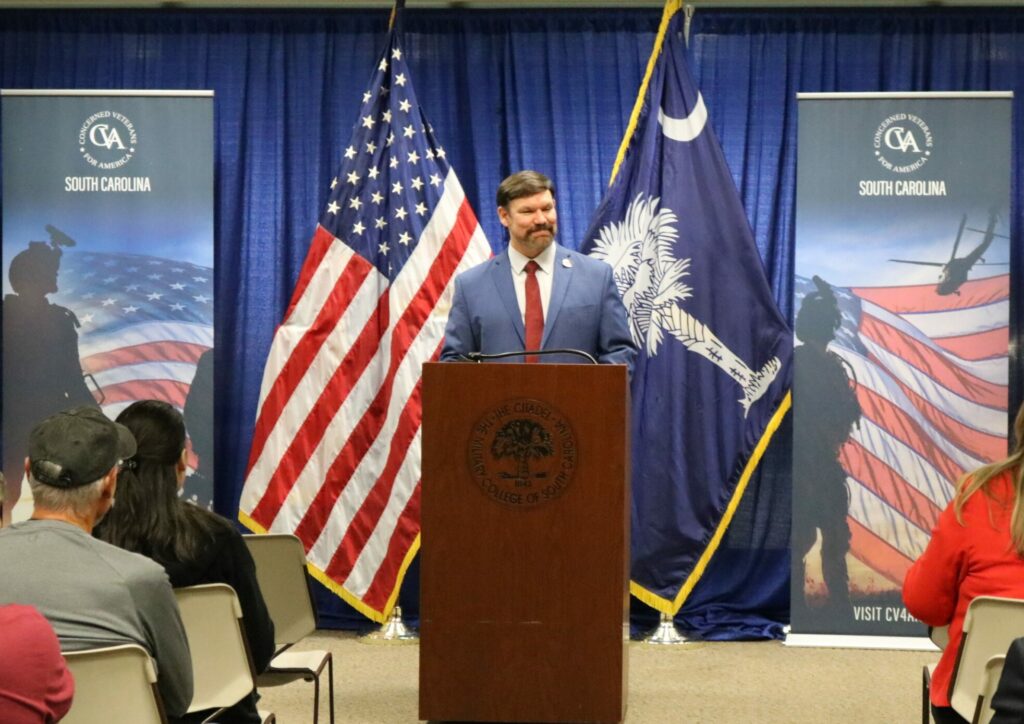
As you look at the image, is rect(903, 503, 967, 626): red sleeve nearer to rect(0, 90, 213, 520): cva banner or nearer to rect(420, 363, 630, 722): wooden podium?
rect(420, 363, 630, 722): wooden podium

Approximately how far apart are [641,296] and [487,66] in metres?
1.38

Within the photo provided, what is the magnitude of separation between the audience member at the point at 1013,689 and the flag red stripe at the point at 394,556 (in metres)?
4.14

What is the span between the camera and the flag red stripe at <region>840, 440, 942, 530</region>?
5641 millimetres

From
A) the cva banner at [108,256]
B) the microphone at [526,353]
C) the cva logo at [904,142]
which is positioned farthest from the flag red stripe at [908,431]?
the cva banner at [108,256]

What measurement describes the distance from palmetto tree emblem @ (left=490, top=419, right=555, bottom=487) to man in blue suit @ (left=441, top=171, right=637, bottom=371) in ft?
1.97

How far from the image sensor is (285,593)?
11.8 feet

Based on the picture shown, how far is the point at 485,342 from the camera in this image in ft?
13.8

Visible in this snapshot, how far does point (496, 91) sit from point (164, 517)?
384 cm

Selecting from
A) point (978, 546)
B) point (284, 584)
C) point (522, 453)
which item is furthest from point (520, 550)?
point (978, 546)

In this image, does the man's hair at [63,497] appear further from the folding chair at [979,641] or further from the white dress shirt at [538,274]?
the white dress shirt at [538,274]

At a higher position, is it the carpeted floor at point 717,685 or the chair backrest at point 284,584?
the chair backrest at point 284,584

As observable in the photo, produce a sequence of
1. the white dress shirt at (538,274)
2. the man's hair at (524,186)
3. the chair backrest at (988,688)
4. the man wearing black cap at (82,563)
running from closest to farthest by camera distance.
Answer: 1. the man wearing black cap at (82,563)
2. the chair backrest at (988,688)
3. the man's hair at (524,186)
4. the white dress shirt at (538,274)

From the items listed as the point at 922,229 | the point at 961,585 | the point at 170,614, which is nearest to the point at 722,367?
the point at 922,229

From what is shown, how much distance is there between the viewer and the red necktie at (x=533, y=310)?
4230 mm
